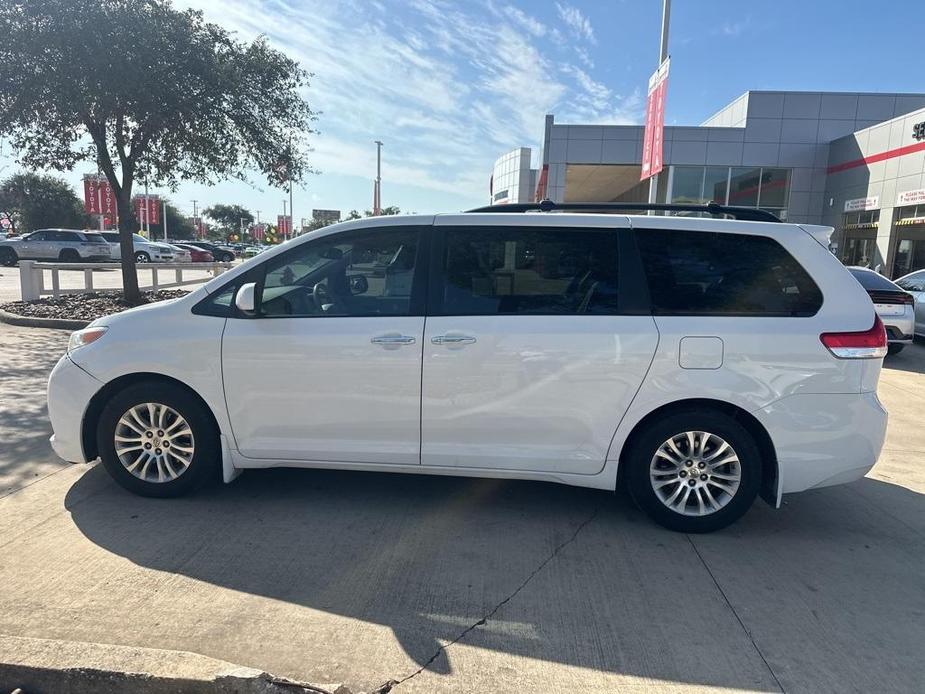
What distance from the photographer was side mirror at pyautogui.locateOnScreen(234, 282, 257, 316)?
12.4 ft

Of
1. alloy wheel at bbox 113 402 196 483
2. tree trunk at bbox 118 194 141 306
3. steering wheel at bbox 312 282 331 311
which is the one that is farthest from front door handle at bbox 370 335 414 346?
tree trunk at bbox 118 194 141 306

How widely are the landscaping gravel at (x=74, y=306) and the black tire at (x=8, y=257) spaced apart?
63.1ft

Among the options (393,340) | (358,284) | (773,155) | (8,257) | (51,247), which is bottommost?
(393,340)

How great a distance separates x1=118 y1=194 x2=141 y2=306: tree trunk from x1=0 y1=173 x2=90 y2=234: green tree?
1853 inches

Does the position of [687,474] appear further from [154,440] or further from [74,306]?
[74,306]

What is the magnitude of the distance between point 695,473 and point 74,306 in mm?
13047

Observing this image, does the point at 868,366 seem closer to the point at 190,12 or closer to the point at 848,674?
the point at 848,674

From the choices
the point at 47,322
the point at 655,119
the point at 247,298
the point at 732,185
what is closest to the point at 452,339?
the point at 247,298

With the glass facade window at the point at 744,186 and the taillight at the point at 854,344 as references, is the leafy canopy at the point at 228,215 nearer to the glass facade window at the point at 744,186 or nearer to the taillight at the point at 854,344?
the glass facade window at the point at 744,186

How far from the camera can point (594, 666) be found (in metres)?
2.65

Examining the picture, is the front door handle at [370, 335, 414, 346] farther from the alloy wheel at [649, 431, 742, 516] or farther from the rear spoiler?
the rear spoiler

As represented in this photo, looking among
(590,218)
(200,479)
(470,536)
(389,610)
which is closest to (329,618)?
(389,610)

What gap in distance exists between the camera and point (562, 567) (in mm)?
3432

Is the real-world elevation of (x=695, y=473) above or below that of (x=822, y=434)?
below
